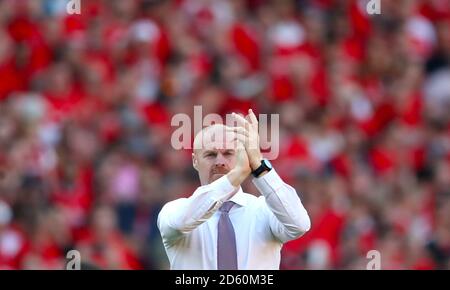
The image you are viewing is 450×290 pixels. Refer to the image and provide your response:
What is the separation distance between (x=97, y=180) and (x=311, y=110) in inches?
70.7

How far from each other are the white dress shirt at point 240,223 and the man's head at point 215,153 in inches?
5.2

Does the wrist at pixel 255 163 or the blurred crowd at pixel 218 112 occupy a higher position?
the blurred crowd at pixel 218 112

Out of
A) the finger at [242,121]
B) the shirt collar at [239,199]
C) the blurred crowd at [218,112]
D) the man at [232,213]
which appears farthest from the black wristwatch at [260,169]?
the blurred crowd at [218,112]

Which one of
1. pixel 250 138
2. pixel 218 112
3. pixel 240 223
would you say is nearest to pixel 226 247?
pixel 240 223

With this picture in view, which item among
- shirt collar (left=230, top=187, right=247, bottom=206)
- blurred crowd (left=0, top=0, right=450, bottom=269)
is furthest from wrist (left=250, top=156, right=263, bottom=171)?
blurred crowd (left=0, top=0, right=450, bottom=269)

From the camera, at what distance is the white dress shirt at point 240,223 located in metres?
5.38

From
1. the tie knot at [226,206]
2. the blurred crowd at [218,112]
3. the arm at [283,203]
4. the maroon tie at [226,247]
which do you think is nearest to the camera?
the arm at [283,203]

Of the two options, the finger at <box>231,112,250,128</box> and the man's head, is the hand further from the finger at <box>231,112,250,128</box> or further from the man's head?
the man's head

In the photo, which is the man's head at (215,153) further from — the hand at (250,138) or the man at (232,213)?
the hand at (250,138)

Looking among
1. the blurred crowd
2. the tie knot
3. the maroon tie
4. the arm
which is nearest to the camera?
the arm

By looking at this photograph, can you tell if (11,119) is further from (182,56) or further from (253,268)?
(253,268)

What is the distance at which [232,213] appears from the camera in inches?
222

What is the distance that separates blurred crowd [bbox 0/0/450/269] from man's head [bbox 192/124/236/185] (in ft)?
9.88

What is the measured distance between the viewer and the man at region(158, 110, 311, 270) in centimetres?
537
